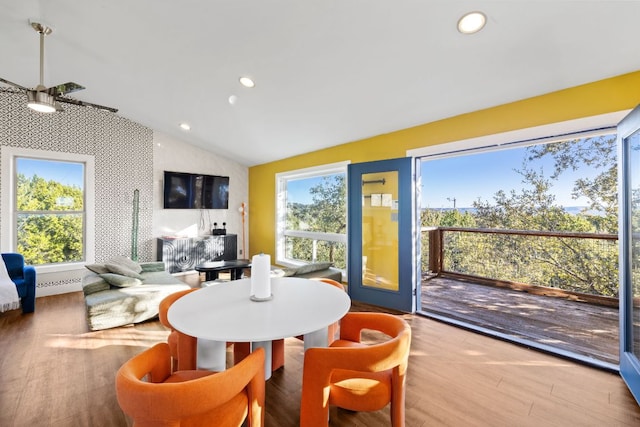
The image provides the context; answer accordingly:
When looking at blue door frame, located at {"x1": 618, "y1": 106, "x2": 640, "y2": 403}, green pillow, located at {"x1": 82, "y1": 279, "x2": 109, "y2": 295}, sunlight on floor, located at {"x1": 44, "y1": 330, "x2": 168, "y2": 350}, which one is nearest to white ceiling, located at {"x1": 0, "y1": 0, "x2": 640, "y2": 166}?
blue door frame, located at {"x1": 618, "y1": 106, "x2": 640, "y2": 403}

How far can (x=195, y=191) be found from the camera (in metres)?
5.66

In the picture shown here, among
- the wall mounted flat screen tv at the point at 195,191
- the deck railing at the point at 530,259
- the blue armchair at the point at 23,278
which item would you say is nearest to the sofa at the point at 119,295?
the blue armchair at the point at 23,278

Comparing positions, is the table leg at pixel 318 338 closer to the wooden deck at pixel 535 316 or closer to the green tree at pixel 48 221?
the wooden deck at pixel 535 316

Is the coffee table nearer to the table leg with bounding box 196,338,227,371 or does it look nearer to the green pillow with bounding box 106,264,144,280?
the green pillow with bounding box 106,264,144,280

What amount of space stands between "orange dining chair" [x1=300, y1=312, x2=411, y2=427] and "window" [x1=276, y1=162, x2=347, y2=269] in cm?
309

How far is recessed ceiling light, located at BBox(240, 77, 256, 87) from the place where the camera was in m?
3.02

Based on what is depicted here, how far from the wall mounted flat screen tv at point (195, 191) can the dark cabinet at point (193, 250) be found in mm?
728

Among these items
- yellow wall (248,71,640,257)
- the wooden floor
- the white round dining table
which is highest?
yellow wall (248,71,640,257)

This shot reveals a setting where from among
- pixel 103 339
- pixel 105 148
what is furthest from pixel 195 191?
pixel 103 339

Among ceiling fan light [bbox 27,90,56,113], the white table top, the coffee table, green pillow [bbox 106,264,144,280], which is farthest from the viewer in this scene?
the coffee table

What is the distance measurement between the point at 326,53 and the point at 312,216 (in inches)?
125

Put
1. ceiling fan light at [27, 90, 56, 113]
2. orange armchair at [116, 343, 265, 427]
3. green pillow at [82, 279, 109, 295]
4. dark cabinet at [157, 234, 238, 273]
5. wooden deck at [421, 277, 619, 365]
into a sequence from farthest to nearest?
dark cabinet at [157, 234, 238, 273]
green pillow at [82, 279, 109, 295]
wooden deck at [421, 277, 619, 365]
ceiling fan light at [27, 90, 56, 113]
orange armchair at [116, 343, 265, 427]

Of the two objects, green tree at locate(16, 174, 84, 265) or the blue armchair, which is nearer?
the blue armchair

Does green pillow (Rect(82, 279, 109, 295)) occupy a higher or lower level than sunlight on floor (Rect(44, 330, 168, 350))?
higher
